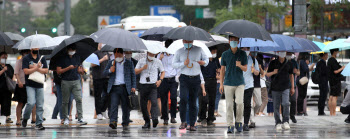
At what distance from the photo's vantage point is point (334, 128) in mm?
13812

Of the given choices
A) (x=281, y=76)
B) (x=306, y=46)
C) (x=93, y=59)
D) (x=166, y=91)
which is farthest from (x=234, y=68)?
(x=93, y=59)

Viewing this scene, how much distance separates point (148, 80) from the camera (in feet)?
44.4

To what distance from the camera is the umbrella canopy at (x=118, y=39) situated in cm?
1273

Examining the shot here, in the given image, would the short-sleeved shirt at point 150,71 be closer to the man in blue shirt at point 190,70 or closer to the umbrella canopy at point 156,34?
the man in blue shirt at point 190,70

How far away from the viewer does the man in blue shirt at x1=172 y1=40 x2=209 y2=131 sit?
42.2ft

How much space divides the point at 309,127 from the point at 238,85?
2637 millimetres

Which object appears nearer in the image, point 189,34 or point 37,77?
point 189,34

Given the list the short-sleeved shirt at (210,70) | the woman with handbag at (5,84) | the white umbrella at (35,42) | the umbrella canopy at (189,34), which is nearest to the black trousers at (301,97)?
the short-sleeved shirt at (210,70)

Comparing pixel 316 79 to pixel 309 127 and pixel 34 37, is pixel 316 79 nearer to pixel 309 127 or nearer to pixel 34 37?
pixel 309 127

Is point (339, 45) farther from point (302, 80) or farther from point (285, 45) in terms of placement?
point (285, 45)

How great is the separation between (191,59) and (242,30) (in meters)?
1.36

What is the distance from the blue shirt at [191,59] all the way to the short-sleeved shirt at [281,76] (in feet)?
5.07

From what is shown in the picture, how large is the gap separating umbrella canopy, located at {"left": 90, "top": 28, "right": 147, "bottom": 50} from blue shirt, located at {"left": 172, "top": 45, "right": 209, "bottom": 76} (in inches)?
27.3

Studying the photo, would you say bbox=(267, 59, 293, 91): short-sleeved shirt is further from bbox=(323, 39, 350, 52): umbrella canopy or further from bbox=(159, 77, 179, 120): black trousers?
bbox=(323, 39, 350, 52): umbrella canopy
